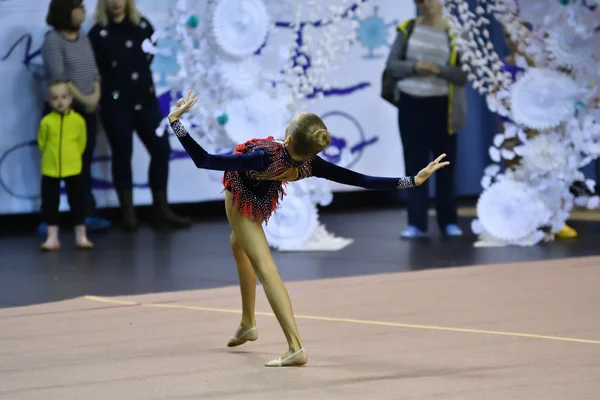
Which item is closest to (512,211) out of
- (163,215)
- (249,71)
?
(249,71)

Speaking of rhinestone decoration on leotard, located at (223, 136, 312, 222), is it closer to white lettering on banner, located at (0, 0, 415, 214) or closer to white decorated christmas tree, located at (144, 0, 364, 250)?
white decorated christmas tree, located at (144, 0, 364, 250)

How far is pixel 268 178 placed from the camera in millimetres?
3969

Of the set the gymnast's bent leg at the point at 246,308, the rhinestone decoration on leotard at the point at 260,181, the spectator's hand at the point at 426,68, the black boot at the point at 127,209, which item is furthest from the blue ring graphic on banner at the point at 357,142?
the rhinestone decoration on leotard at the point at 260,181

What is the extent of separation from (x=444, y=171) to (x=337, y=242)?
93 centimetres

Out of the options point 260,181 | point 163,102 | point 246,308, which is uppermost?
point 260,181

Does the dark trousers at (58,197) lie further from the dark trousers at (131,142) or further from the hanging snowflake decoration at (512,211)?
the hanging snowflake decoration at (512,211)

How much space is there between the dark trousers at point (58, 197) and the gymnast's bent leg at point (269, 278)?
3949 millimetres

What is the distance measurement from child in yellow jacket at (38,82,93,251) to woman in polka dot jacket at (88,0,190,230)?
715 millimetres

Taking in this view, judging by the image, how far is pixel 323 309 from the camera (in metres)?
5.09

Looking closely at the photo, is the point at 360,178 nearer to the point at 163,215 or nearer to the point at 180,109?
the point at 180,109

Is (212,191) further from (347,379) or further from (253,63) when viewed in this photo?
(347,379)

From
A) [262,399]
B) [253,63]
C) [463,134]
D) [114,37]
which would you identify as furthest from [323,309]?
[463,134]

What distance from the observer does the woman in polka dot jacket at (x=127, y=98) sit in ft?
28.2

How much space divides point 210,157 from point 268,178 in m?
0.29
